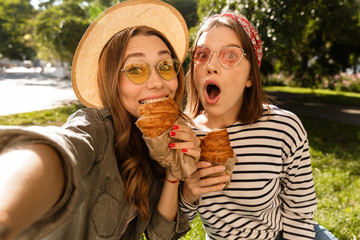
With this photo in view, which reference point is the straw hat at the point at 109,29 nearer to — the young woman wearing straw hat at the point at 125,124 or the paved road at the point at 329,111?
the young woman wearing straw hat at the point at 125,124

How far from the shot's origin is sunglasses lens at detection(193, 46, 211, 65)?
1865 mm

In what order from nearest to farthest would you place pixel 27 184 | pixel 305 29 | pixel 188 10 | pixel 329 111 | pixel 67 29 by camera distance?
pixel 27 184, pixel 305 29, pixel 188 10, pixel 67 29, pixel 329 111

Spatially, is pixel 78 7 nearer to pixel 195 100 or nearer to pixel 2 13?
pixel 195 100

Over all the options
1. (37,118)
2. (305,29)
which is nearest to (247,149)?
(305,29)

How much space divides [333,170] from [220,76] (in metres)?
4.71

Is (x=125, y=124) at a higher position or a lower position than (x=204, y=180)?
higher

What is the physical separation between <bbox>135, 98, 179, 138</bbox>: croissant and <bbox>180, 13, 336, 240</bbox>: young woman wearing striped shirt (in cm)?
43

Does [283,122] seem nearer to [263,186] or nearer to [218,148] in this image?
[263,186]

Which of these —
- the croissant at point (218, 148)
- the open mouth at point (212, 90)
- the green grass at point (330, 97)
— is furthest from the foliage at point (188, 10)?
the croissant at point (218, 148)

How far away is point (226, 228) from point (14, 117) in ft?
32.2

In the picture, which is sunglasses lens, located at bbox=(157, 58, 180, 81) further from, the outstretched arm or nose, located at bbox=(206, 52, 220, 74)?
the outstretched arm

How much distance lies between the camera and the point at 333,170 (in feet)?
17.3

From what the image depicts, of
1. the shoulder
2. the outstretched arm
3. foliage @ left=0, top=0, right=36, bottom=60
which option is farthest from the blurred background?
foliage @ left=0, top=0, right=36, bottom=60

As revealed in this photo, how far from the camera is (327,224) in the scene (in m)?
3.48
